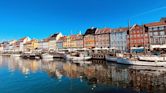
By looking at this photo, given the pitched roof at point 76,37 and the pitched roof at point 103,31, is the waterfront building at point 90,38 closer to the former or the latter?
the pitched roof at point 103,31

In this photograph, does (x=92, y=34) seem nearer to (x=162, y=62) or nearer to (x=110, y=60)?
(x=110, y=60)

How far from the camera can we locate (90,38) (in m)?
100

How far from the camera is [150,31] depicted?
73812mm

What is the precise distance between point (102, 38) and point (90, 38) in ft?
27.0

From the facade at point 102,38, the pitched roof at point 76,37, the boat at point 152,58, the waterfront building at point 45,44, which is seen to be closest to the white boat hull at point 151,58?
the boat at point 152,58

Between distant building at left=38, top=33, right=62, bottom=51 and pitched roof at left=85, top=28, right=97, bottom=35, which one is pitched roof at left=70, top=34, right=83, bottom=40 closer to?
pitched roof at left=85, top=28, right=97, bottom=35

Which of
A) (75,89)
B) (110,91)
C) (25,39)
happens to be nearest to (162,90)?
(110,91)

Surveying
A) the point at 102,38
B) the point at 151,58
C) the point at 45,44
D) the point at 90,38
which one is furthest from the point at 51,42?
the point at 151,58

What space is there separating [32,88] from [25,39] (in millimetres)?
157551

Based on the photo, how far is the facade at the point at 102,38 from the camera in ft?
302

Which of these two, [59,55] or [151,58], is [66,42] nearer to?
[59,55]

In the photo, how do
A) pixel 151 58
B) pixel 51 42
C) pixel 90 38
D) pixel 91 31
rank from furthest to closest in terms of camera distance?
pixel 51 42 < pixel 91 31 < pixel 90 38 < pixel 151 58

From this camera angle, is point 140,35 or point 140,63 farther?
point 140,35

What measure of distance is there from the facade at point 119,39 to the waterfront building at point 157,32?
37.0 feet
